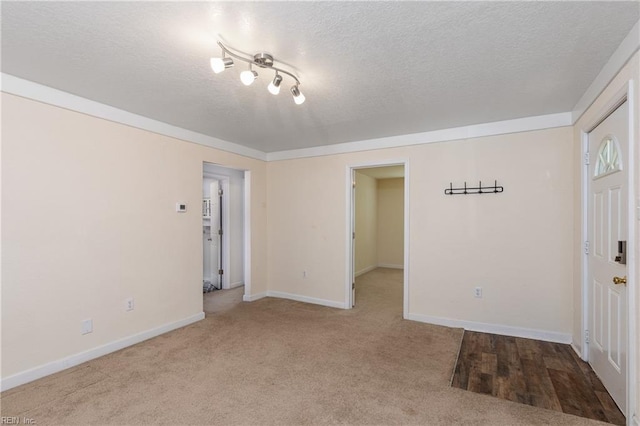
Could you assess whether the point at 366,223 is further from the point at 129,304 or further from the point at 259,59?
the point at 259,59

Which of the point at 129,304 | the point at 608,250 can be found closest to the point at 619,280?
the point at 608,250

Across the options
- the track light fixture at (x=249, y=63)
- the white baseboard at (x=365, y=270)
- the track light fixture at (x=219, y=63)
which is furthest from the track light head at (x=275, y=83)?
the white baseboard at (x=365, y=270)

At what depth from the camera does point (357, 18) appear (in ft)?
5.37

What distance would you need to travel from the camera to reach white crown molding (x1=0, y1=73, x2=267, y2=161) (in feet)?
7.71

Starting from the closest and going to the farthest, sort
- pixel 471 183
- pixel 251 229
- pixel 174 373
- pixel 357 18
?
pixel 357 18 < pixel 174 373 < pixel 471 183 < pixel 251 229

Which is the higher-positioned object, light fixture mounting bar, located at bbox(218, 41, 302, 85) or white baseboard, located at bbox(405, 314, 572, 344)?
light fixture mounting bar, located at bbox(218, 41, 302, 85)

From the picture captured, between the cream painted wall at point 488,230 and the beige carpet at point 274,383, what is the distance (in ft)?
1.97

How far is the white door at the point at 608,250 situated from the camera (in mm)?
2020

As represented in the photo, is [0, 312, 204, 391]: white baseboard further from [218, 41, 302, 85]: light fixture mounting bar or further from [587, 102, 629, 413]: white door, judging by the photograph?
[587, 102, 629, 413]: white door

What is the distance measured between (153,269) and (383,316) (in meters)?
2.90

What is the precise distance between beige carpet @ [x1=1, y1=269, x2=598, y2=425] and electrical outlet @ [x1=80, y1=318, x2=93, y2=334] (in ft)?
0.96

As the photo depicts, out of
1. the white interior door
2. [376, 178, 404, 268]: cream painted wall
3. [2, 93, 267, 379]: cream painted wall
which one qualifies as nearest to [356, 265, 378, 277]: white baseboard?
[376, 178, 404, 268]: cream painted wall

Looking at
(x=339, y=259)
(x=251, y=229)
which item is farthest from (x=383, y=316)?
(x=251, y=229)

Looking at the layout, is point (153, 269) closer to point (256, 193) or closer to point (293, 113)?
point (256, 193)
